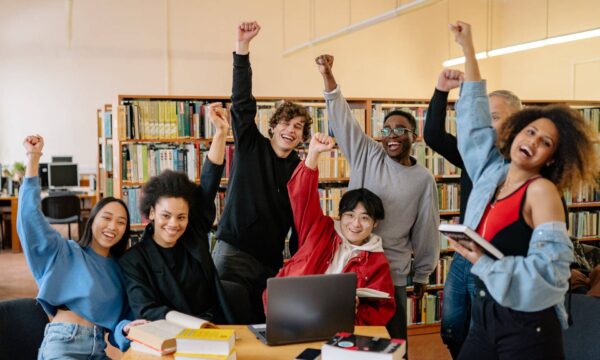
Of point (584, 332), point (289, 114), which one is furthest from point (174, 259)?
point (584, 332)

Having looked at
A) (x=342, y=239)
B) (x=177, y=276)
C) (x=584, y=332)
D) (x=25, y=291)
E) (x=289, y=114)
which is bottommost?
(x=25, y=291)

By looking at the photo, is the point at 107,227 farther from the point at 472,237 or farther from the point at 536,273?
the point at 536,273

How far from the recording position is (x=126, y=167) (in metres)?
4.73

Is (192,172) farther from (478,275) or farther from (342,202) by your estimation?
(478,275)

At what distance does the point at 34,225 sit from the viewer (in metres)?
2.30

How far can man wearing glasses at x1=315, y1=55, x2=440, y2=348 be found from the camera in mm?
2791


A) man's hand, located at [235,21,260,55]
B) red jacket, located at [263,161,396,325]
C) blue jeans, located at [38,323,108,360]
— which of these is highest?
man's hand, located at [235,21,260,55]

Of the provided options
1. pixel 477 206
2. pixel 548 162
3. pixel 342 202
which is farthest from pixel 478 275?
pixel 342 202

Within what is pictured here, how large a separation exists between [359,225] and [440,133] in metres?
0.56

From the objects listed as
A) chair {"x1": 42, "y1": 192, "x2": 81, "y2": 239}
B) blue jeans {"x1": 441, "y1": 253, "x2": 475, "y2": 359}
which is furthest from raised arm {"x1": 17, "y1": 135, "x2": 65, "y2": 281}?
chair {"x1": 42, "y1": 192, "x2": 81, "y2": 239}

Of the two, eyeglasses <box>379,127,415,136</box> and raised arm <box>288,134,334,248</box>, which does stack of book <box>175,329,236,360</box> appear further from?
eyeglasses <box>379,127,415,136</box>

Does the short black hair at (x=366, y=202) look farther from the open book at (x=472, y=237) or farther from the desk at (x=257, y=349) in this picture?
the open book at (x=472, y=237)

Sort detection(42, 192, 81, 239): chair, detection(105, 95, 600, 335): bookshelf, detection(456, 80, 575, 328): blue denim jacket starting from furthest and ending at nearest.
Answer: detection(42, 192, 81, 239): chair < detection(105, 95, 600, 335): bookshelf < detection(456, 80, 575, 328): blue denim jacket

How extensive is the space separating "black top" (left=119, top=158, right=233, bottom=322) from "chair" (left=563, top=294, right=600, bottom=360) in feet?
5.96
